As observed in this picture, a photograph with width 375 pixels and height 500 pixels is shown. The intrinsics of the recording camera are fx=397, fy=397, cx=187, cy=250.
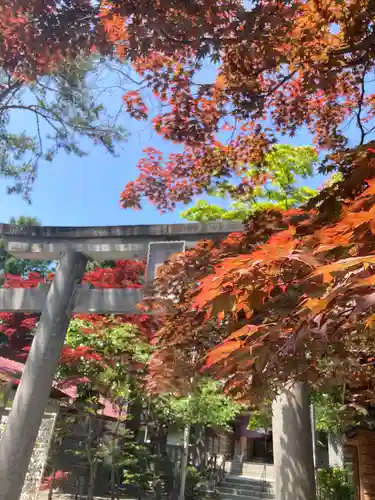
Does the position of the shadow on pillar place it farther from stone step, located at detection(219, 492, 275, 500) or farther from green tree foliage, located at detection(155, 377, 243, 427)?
stone step, located at detection(219, 492, 275, 500)

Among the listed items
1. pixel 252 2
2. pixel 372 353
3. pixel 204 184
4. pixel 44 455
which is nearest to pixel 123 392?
pixel 44 455

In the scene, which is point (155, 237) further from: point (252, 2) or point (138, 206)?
point (252, 2)

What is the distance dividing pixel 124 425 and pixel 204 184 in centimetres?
1057

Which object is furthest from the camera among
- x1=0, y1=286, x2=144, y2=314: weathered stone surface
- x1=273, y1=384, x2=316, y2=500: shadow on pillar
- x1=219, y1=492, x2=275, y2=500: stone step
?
x1=219, y1=492, x2=275, y2=500: stone step

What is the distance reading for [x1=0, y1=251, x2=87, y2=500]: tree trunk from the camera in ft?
17.0

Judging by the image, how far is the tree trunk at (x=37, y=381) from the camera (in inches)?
205

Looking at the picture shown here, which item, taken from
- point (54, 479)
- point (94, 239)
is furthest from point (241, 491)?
point (94, 239)

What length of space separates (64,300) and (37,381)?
4.09 ft

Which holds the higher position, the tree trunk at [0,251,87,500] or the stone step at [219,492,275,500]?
the tree trunk at [0,251,87,500]

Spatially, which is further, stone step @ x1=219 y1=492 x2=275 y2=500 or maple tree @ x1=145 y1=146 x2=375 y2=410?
stone step @ x1=219 y1=492 x2=275 y2=500

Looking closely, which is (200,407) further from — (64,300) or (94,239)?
(94,239)

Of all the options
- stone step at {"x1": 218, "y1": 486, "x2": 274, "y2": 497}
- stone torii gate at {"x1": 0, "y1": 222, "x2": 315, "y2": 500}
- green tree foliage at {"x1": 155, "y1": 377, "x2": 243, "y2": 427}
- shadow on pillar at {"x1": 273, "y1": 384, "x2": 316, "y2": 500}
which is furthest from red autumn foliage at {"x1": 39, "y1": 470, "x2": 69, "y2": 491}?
shadow on pillar at {"x1": 273, "y1": 384, "x2": 316, "y2": 500}

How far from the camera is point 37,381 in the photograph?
18.5 feet

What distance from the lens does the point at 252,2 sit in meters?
3.49
